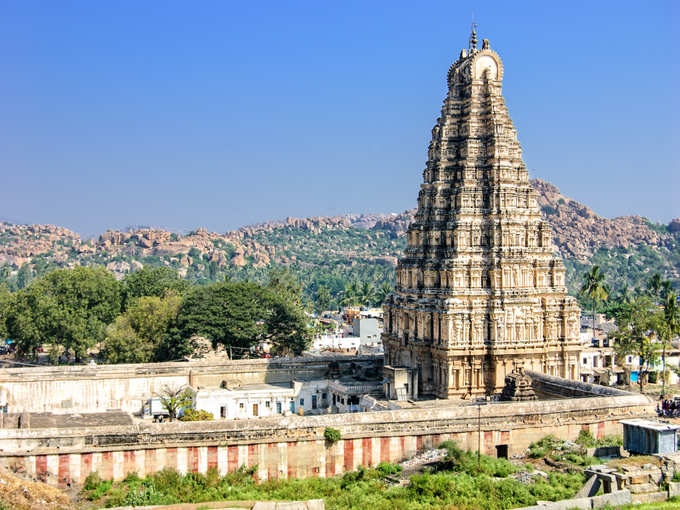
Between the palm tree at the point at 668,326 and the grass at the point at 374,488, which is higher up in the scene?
the palm tree at the point at 668,326

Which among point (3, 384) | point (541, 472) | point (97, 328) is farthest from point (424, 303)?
point (97, 328)

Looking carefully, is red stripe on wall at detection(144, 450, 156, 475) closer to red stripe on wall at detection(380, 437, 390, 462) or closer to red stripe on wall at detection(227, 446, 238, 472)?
red stripe on wall at detection(227, 446, 238, 472)

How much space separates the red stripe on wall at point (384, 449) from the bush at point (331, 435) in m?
1.75

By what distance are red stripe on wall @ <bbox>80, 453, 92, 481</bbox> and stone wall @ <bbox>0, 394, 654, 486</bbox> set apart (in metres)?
0.03

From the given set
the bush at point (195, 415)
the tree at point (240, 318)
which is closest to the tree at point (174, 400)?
the bush at point (195, 415)

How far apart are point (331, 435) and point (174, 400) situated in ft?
29.6

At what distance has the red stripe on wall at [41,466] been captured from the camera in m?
26.8

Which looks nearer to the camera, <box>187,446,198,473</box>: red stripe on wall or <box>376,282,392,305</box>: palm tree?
<box>187,446,198,473</box>: red stripe on wall

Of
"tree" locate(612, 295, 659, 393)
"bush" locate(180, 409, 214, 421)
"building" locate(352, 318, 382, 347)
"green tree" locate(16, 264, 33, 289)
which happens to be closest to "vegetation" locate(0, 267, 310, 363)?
"bush" locate(180, 409, 214, 421)

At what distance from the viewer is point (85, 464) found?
27.3 metres

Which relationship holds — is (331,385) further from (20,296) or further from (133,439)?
(20,296)

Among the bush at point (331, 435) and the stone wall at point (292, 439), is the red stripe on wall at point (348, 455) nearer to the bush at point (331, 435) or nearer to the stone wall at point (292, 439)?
the stone wall at point (292, 439)

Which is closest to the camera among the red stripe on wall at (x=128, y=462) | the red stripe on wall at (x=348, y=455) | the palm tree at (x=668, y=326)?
the red stripe on wall at (x=128, y=462)

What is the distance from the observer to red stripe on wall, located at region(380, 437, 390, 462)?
1177 inches
